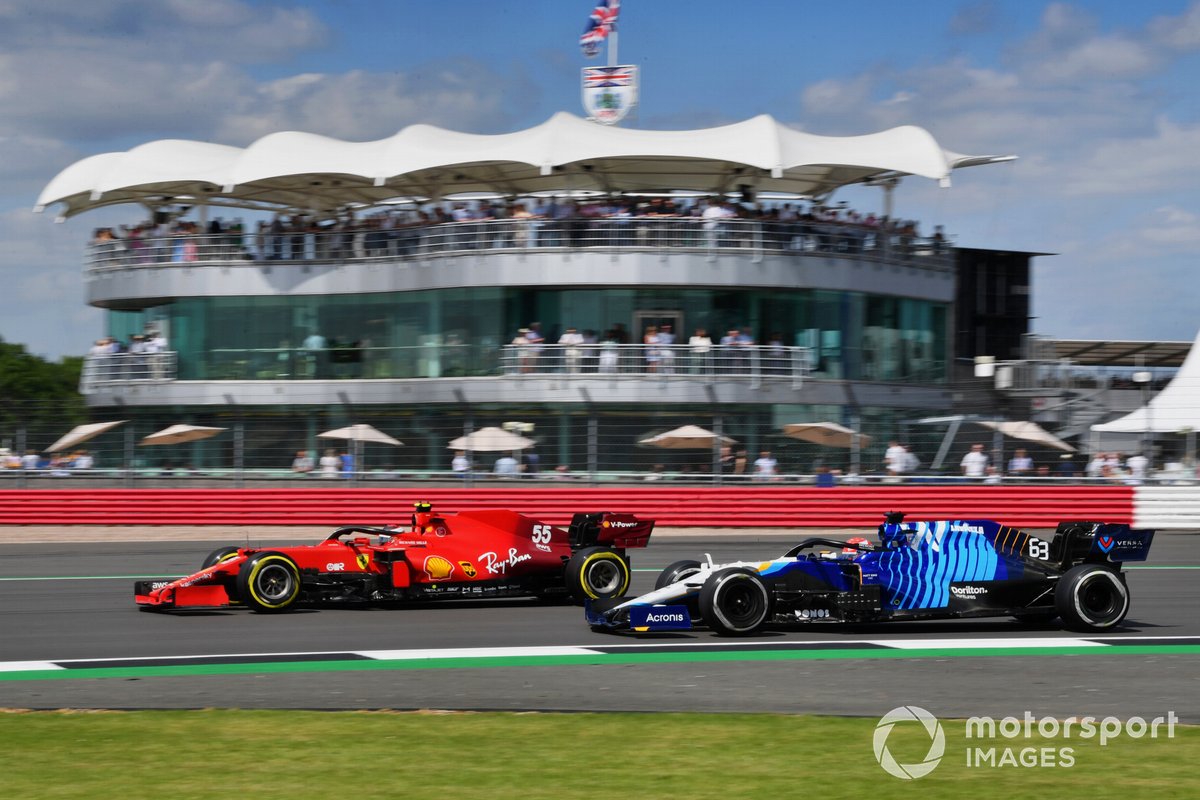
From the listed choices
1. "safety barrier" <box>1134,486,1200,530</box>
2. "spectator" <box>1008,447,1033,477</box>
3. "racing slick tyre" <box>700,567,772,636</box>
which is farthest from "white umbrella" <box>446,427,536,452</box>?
"racing slick tyre" <box>700,567,772,636</box>

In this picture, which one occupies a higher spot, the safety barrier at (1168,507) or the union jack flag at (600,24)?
the union jack flag at (600,24)

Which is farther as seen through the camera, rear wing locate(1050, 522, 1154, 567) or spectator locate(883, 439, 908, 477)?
spectator locate(883, 439, 908, 477)

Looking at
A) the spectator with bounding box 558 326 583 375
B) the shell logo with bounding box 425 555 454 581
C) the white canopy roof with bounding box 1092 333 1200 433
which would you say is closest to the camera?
the shell logo with bounding box 425 555 454 581

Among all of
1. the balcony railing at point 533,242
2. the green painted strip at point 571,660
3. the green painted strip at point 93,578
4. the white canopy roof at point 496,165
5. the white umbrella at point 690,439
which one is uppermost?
the white canopy roof at point 496,165

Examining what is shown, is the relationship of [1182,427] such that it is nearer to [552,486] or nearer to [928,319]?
[552,486]

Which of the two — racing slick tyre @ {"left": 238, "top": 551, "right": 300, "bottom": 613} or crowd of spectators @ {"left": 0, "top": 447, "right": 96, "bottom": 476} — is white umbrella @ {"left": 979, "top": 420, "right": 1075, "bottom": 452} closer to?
racing slick tyre @ {"left": 238, "top": 551, "right": 300, "bottom": 613}

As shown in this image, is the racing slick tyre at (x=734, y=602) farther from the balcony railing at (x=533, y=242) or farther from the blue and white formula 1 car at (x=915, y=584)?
the balcony railing at (x=533, y=242)

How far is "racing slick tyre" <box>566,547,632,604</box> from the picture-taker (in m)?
13.3

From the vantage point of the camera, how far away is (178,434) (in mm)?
Answer: 23141

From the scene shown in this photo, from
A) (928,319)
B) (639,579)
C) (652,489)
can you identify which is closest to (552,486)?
(652,489)

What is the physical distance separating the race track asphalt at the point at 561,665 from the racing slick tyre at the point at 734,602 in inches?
5.7

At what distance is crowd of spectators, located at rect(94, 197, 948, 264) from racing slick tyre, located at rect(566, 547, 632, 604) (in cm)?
1789

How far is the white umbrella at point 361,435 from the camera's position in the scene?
23047 millimetres

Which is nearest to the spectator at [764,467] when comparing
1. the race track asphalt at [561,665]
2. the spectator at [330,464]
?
the spectator at [330,464]
